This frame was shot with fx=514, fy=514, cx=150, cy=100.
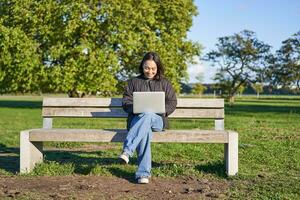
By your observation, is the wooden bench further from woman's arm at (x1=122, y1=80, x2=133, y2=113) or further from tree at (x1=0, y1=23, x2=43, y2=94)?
tree at (x1=0, y1=23, x2=43, y2=94)

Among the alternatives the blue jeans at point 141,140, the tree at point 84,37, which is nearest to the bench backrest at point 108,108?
the blue jeans at point 141,140

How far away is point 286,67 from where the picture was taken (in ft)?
195

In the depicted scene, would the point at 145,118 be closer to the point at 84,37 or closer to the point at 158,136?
the point at 158,136

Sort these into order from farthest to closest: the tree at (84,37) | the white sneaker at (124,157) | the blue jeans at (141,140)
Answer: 1. the tree at (84,37)
2. the blue jeans at (141,140)
3. the white sneaker at (124,157)

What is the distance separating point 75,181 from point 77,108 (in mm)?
1545

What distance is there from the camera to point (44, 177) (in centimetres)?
643

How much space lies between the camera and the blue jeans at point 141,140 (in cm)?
604

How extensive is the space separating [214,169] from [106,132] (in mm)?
1582

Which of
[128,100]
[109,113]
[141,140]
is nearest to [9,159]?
[109,113]

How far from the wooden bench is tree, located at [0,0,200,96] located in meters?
21.2

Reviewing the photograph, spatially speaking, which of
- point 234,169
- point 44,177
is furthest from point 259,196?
point 44,177

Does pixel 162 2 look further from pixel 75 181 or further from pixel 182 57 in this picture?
pixel 75 181

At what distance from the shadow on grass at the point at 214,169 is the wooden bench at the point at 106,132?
0.46ft

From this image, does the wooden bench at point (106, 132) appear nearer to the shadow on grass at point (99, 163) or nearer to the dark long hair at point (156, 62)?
the shadow on grass at point (99, 163)
